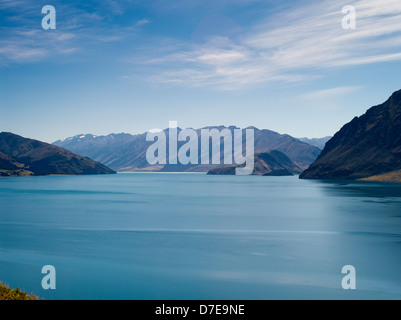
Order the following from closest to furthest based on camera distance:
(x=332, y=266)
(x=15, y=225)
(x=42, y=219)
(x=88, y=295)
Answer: (x=88, y=295) → (x=332, y=266) → (x=15, y=225) → (x=42, y=219)

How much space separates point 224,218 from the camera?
105 metres

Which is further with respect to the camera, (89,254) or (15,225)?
(15,225)

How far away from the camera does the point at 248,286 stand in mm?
42094

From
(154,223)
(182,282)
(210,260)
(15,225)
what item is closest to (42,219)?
(15,225)

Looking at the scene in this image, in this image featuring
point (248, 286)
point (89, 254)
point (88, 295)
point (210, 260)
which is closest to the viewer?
point (88, 295)

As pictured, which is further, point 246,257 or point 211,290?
point 246,257
